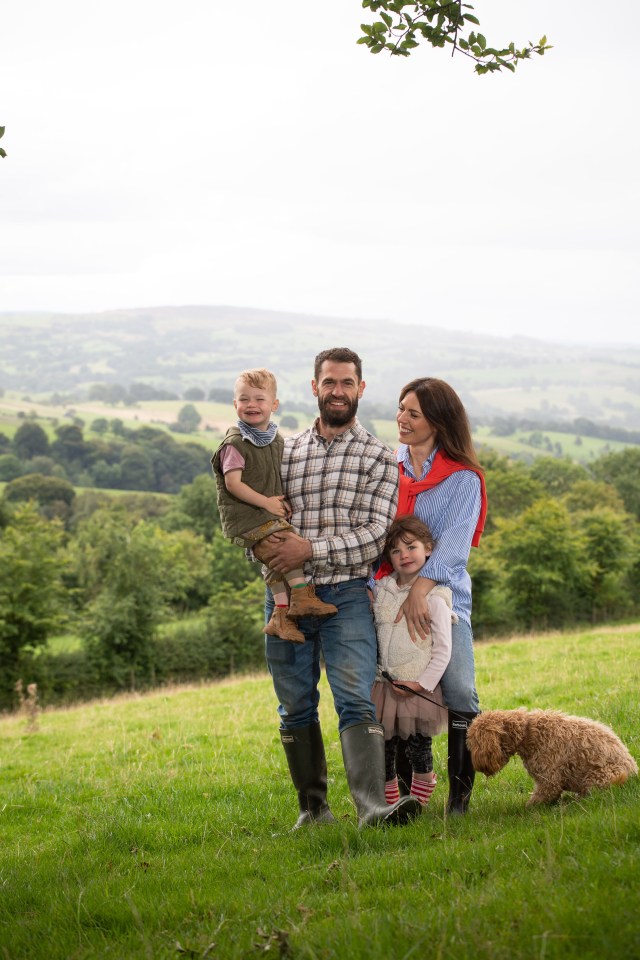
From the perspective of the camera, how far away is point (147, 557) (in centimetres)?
4056

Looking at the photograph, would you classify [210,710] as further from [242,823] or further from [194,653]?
[194,653]

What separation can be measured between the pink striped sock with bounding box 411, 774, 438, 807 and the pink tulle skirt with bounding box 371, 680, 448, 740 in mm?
315

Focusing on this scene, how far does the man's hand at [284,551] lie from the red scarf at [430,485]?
656 millimetres

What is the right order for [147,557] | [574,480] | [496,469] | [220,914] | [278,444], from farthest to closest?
[574,480], [496,469], [147,557], [278,444], [220,914]

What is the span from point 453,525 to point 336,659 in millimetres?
1149

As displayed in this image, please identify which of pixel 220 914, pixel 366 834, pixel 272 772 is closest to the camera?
pixel 220 914

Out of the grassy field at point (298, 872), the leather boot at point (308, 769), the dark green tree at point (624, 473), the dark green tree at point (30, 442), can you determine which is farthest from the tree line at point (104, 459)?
the leather boot at point (308, 769)

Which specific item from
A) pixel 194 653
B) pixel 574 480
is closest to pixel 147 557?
pixel 194 653

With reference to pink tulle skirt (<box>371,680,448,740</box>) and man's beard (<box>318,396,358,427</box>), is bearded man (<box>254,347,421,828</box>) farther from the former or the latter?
pink tulle skirt (<box>371,680,448,740</box>)

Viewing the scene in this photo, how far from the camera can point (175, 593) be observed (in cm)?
4250

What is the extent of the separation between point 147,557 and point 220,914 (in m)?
37.3

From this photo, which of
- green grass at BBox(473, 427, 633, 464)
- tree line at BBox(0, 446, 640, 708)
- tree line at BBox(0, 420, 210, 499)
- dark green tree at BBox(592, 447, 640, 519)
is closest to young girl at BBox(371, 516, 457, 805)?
tree line at BBox(0, 446, 640, 708)

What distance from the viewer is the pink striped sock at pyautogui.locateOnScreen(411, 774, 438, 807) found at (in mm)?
5941

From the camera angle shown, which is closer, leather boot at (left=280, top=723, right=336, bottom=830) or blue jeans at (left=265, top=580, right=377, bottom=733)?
blue jeans at (left=265, top=580, right=377, bottom=733)
